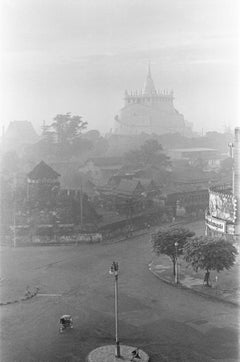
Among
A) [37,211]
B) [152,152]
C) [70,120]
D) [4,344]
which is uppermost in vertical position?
[70,120]

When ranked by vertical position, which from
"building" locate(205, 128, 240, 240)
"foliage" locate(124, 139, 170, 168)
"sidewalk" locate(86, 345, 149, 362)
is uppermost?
"foliage" locate(124, 139, 170, 168)

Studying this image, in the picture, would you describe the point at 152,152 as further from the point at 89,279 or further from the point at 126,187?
the point at 89,279

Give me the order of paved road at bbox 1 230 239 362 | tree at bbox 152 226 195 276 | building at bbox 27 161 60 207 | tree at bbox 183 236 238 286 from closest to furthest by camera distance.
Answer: paved road at bbox 1 230 239 362
tree at bbox 183 236 238 286
tree at bbox 152 226 195 276
building at bbox 27 161 60 207

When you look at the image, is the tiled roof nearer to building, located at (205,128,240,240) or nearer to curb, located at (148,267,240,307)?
building, located at (205,128,240,240)

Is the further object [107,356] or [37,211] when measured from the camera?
[37,211]

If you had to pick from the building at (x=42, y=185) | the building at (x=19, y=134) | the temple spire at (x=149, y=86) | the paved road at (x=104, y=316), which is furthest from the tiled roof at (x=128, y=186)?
the temple spire at (x=149, y=86)

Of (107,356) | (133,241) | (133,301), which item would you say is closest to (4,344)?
(107,356)

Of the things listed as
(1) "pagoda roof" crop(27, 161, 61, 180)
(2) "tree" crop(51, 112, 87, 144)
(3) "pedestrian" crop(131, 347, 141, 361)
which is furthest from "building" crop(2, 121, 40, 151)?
(3) "pedestrian" crop(131, 347, 141, 361)

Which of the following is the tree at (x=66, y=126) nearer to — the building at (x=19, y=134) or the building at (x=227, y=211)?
the building at (x=19, y=134)

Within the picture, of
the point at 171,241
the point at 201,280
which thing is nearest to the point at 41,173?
the point at 171,241
